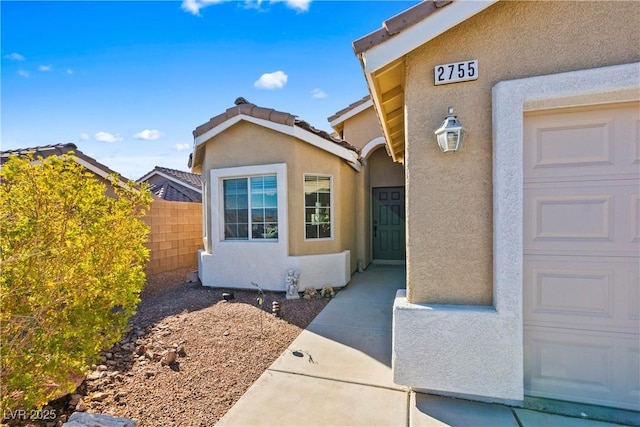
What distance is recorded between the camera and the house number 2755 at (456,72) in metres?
3.95

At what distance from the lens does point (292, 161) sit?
370 inches

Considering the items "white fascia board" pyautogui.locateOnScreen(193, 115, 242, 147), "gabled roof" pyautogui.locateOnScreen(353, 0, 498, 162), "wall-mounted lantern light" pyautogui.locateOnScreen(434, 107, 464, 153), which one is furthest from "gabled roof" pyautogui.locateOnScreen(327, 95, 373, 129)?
"wall-mounted lantern light" pyautogui.locateOnScreen(434, 107, 464, 153)

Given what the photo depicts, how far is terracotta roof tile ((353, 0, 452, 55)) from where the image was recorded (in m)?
3.74

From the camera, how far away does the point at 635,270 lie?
359cm

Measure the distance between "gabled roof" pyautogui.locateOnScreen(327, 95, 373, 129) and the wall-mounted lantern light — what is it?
9.19 metres

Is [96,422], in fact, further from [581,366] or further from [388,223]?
[388,223]

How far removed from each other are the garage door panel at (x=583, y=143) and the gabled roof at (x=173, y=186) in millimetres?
18973

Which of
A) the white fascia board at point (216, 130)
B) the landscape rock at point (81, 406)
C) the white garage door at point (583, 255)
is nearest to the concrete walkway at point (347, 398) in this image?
the white garage door at point (583, 255)

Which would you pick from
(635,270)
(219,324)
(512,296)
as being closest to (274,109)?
(219,324)

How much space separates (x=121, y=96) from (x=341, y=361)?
14275 millimetres

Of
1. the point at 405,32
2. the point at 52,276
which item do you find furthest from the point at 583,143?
the point at 52,276

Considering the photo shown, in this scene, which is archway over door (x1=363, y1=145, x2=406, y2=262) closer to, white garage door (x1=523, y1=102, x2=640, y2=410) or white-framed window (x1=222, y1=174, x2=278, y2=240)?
white-framed window (x1=222, y1=174, x2=278, y2=240)

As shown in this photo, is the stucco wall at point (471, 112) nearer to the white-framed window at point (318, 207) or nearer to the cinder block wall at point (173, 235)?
the white-framed window at point (318, 207)

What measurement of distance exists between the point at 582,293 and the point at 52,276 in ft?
22.3
